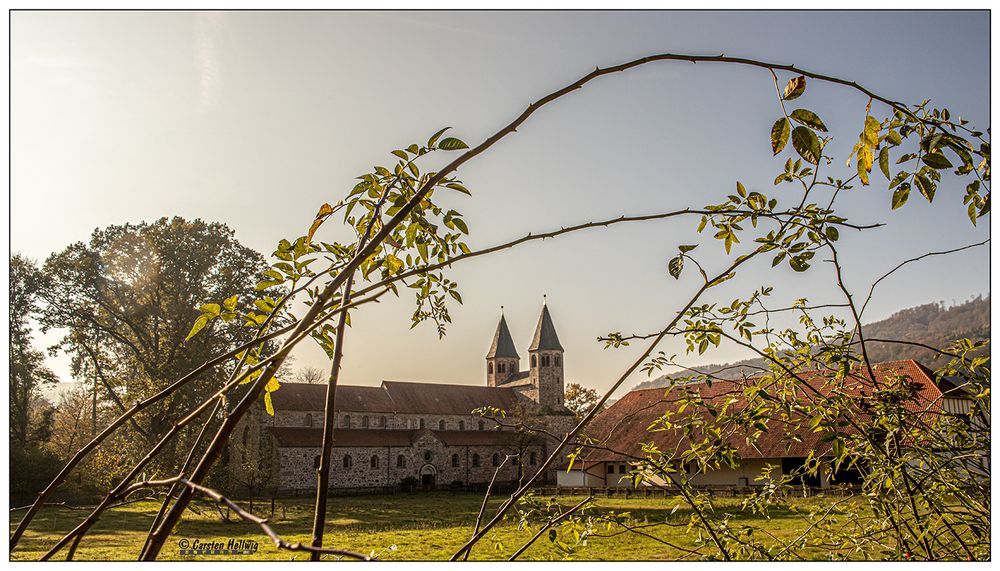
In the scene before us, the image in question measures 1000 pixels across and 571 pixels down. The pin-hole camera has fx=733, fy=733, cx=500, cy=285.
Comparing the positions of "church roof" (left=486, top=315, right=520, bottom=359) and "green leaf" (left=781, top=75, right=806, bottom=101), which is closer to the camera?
"green leaf" (left=781, top=75, right=806, bottom=101)

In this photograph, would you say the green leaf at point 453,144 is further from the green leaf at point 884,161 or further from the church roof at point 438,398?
the church roof at point 438,398

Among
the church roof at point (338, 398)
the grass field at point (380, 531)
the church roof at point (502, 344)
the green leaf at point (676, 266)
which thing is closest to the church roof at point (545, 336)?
the church roof at point (502, 344)

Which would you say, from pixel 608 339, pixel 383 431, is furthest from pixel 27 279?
pixel 608 339

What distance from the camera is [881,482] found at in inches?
82.7

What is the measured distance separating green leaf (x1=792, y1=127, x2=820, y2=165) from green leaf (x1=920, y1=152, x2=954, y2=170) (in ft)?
0.65

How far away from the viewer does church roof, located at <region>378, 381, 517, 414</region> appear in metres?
41.0

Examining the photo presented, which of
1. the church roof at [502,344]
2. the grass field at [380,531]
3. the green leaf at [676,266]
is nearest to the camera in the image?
the green leaf at [676,266]

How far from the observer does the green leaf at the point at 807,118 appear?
2.81 ft

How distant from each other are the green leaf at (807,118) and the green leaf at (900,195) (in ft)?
0.95

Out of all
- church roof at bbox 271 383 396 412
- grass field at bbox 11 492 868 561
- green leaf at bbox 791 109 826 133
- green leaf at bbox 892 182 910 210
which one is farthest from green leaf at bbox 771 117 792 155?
church roof at bbox 271 383 396 412

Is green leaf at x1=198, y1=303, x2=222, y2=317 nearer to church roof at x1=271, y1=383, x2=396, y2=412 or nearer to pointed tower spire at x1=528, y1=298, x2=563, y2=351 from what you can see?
church roof at x1=271, y1=383, x2=396, y2=412

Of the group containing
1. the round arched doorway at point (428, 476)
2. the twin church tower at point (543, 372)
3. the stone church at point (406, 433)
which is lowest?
the round arched doorway at point (428, 476)

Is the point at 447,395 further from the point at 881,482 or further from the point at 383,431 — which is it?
the point at 881,482

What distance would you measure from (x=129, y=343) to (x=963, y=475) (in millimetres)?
26016
